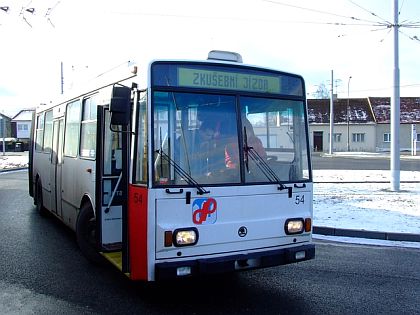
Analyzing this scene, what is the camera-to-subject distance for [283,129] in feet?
18.9

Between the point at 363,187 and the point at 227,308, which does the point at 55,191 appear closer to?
the point at 227,308

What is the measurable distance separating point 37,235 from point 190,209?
16.9 feet

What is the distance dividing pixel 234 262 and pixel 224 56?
233cm

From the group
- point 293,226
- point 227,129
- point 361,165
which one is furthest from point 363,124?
point 227,129

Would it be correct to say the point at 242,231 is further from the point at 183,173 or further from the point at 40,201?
the point at 40,201

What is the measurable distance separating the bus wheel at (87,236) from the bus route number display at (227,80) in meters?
2.81

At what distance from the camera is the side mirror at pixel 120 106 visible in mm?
4746

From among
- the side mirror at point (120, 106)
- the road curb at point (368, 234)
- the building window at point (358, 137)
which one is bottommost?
the road curb at point (368, 234)

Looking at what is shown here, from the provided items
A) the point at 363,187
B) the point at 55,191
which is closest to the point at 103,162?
the point at 55,191

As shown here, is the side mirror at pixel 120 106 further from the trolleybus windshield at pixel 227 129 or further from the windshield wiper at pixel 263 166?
the windshield wiper at pixel 263 166

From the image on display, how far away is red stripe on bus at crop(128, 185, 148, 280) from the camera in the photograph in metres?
4.76

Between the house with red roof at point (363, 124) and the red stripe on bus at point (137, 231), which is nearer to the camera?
the red stripe on bus at point (137, 231)

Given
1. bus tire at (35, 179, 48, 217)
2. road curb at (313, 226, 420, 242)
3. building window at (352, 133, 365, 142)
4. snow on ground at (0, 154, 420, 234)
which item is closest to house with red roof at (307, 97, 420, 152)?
building window at (352, 133, 365, 142)

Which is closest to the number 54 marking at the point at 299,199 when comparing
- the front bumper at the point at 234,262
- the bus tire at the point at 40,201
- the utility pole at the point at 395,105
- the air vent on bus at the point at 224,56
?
the front bumper at the point at 234,262
